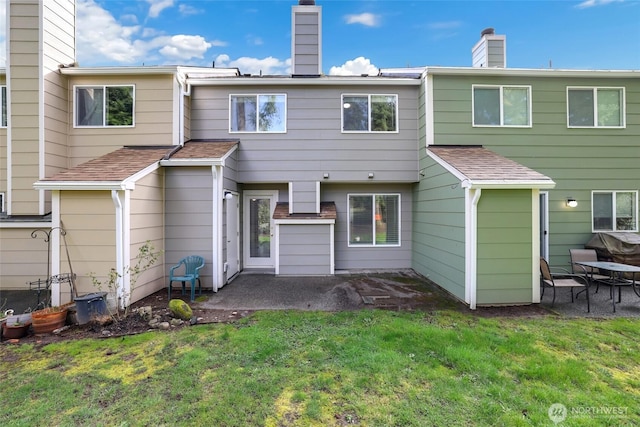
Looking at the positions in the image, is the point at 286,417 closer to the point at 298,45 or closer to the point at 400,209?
the point at 400,209

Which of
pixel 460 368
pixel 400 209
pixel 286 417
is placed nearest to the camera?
pixel 286 417

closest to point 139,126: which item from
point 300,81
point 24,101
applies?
point 24,101

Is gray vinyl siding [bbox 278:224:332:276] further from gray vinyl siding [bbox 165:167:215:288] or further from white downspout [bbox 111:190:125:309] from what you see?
white downspout [bbox 111:190:125:309]

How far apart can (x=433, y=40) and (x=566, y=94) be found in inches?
261

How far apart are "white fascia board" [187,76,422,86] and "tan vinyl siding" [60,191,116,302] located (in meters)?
3.86

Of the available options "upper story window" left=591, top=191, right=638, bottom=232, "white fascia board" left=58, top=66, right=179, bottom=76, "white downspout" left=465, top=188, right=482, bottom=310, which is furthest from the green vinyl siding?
"white fascia board" left=58, top=66, right=179, bottom=76

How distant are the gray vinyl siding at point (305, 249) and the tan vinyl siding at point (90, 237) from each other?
11.5 feet

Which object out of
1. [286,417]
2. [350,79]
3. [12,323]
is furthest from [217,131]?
[286,417]

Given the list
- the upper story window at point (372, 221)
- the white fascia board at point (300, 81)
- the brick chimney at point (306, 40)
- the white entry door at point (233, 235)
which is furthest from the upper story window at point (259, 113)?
the upper story window at point (372, 221)

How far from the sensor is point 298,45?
7.11m

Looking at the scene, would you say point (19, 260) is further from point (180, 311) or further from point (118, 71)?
point (118, 71)

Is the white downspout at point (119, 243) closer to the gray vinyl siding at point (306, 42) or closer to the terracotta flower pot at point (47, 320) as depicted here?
the terracotta flower pot at point (47, 320)

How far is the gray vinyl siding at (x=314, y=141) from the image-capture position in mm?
7215

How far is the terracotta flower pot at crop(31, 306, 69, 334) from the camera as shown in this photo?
13.2 ft
